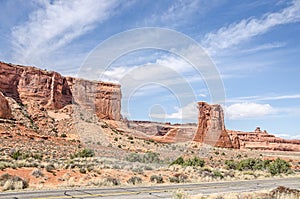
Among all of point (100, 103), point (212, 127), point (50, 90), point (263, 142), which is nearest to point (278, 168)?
point (50, 90)

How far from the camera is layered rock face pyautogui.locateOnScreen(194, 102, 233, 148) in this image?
329 ft

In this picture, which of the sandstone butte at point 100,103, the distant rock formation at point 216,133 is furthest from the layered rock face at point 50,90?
the distant rock formation at point 216,133

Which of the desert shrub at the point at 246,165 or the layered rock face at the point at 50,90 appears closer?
the desert shrub at the point at 246,165

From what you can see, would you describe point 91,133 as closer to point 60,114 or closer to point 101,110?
point 60,114

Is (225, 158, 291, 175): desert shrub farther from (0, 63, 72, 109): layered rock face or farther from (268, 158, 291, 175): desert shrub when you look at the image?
(0, 63, 72, 109): layered rock face

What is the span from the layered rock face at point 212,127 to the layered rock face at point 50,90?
2769cm

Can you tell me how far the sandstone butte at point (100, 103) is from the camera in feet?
229

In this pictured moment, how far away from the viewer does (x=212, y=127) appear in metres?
104

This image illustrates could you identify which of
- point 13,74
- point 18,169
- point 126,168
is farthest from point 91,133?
point 18,169

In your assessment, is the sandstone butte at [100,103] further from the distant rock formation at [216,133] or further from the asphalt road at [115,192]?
the asphalt road at [115,192]

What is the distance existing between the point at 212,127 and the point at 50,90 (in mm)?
55026

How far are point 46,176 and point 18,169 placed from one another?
3377 millimetres

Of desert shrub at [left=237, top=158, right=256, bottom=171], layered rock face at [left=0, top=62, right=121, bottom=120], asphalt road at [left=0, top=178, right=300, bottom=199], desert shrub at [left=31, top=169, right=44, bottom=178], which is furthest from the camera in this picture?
layered rock face at [left=0, top=62, right=121, bottom=120]

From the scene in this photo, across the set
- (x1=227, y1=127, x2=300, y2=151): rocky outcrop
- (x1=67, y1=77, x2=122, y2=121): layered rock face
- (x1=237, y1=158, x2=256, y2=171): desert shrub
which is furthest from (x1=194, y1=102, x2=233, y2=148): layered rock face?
(x1=237, y1=158, x2=256, y2=171): desert shrub
